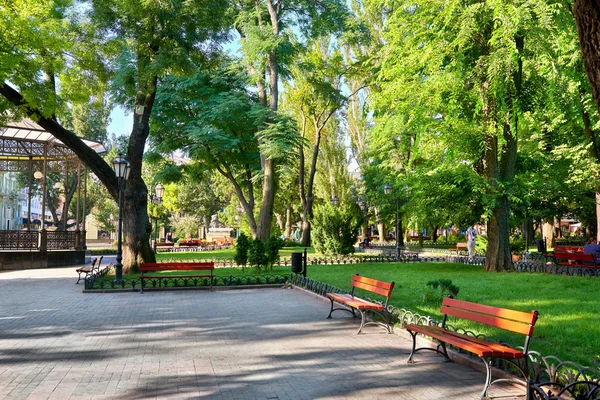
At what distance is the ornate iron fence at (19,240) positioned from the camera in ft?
74.1

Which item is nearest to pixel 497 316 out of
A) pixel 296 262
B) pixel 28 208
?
pixel 296 262

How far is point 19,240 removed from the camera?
2289 cm

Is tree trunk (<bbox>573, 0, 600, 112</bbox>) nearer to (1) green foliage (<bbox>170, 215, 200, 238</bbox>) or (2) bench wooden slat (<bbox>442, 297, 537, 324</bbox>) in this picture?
(2) bench wooden slat (<bbox>442, 297, 537, 324</bbox>)

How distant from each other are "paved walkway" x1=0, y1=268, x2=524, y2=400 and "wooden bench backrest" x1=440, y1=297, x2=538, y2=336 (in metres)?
0.68

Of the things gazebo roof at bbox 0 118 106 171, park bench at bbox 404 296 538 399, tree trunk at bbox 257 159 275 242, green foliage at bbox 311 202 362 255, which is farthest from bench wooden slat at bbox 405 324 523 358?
gazebo roof at bbox 0 118 106 171

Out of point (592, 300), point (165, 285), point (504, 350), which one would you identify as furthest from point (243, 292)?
point (504, 350)

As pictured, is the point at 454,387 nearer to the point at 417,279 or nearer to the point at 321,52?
the point at 417,279

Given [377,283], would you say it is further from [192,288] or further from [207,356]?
[192,288]

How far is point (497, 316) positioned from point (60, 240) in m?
23.6

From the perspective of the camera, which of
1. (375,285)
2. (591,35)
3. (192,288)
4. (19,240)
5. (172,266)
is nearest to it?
(591,35)

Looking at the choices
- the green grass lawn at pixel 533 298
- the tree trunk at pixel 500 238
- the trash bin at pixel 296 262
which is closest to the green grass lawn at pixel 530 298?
the green grass lawn at pixel 533 298

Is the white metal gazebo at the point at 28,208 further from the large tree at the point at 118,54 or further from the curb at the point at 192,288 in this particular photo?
the curb at the point at 192,288

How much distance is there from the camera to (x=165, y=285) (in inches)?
546

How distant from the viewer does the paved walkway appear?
515 cm
